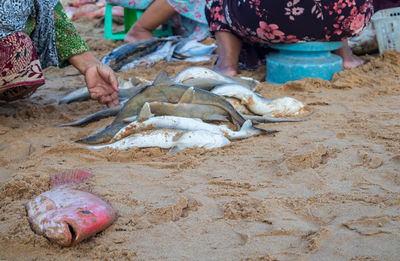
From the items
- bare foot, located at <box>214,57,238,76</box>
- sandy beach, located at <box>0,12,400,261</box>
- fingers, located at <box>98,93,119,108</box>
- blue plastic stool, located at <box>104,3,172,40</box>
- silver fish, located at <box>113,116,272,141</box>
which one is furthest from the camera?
blue plastic stool, located at <box>104,3,172,40</box>

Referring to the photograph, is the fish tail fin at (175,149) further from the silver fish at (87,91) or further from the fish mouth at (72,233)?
the silver fish at (87,91)

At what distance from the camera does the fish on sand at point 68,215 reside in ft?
4.82

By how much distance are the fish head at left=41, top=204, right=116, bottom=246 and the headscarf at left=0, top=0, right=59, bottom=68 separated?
149 centimetres

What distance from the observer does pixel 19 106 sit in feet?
11.1

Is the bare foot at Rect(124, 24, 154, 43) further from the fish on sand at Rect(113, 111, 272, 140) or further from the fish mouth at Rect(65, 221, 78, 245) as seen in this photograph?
the fish mouth at Rect(65, 221, 78, 245)

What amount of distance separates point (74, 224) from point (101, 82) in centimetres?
170

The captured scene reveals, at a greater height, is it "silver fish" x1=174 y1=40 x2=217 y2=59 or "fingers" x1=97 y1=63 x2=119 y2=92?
"fingers" x1=97 y1=63 x2=119 y2=92

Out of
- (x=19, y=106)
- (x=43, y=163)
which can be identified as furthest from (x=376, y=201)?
(x=19, y=106)

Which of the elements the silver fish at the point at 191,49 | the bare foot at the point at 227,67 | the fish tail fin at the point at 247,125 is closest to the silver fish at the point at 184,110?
the fish tail fin at the point at 247,125

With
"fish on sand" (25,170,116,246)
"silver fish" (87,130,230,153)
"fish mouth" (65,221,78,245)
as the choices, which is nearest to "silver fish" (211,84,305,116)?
"silver fish" (87,130,230,153)

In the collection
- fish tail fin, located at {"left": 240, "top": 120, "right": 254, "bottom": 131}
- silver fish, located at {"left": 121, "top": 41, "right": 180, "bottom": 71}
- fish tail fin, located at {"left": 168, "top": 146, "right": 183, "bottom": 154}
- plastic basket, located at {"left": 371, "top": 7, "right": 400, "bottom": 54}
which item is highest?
plastic basket, located at {"left": 371, "top": 7, "right": 400, "bottom": 54}

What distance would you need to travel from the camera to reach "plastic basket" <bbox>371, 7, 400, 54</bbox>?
406 centimetres

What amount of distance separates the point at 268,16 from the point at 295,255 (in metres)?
2.43

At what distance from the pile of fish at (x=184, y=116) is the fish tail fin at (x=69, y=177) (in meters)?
0.43
